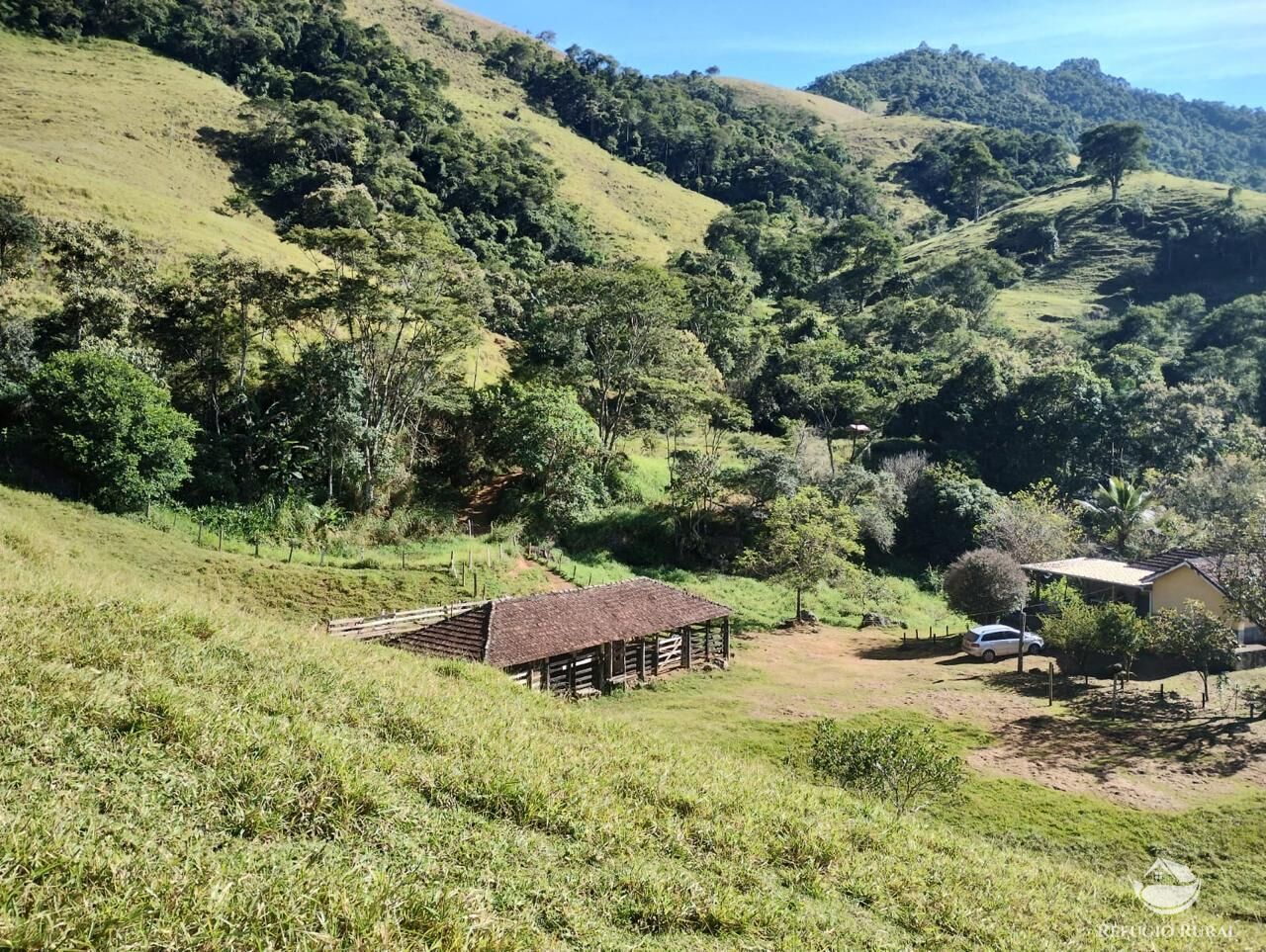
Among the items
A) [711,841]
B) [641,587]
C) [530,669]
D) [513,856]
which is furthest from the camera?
[641,587]

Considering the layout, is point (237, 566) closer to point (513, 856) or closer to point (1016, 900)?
point (513, 856)

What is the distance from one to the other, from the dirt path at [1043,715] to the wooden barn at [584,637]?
111 inches

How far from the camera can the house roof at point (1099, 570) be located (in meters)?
27.1

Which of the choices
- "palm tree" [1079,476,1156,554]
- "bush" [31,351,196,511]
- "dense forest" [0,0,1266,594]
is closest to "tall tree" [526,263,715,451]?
"dense forest" [0,0,1266,594]

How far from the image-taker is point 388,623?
67.3 feet

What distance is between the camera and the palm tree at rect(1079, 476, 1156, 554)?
33969mm

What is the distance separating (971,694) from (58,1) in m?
87.0

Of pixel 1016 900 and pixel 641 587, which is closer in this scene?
pixel 1016 900

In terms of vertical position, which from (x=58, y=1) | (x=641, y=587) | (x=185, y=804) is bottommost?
(x=641, y=587)

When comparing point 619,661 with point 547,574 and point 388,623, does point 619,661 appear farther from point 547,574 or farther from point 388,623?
point 547,574

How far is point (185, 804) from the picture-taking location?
479 cm

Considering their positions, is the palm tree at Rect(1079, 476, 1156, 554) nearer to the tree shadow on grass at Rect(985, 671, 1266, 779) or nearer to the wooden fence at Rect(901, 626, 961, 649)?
the wooden fence at Rect(901, 626, 961, 649)

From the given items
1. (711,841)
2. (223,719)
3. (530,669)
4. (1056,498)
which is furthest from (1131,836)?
(1056,498)

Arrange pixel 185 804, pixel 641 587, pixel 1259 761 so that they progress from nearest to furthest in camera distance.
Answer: pixel 185 804 → pixel 1259 761 → pixel 641 587
